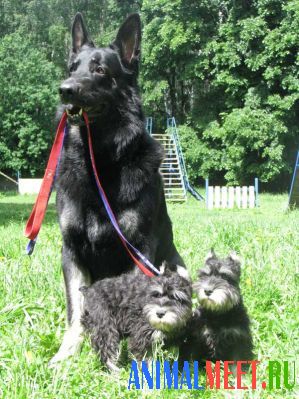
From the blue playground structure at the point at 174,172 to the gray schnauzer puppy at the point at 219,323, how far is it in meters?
22.8

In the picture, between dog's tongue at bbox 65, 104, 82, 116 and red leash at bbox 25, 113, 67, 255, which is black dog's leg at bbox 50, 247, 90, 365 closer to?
red leash at bbox 25, 113, 67, 255

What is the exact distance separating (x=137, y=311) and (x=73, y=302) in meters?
0.73

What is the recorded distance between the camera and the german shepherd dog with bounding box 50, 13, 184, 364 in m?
3.85

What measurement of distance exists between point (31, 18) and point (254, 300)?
4285cm

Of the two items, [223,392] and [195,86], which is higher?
[195,86]

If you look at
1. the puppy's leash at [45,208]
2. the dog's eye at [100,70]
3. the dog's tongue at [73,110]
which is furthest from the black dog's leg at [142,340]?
the dog's eye at [100,70]

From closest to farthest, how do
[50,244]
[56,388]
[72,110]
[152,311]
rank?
[56,388], [152,311], [72,110], [50,244]

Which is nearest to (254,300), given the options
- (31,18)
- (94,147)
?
(94,147)

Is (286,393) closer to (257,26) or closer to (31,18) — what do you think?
(257,26)

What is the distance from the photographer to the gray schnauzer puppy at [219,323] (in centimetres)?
313

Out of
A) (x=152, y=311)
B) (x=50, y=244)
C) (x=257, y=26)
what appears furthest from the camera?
(x=257, y=26)

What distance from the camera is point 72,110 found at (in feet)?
12.8

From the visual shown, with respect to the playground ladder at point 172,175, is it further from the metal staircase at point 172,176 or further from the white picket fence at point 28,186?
the white picket fence at point 28,186

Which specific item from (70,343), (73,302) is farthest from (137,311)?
(73,302)
